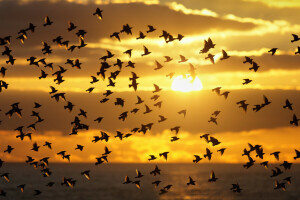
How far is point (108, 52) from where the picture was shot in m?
61.2

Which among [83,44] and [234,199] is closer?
[83,44]

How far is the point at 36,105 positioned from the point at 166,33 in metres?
15.1

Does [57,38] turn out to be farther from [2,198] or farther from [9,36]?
[2,198]

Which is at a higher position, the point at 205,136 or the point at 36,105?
the point at 36,105

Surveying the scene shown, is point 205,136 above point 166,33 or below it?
below

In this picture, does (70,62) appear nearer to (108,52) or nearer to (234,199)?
(108,52)

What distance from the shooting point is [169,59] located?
6016 centimetres

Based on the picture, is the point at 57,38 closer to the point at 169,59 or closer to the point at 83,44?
the point at 83,44

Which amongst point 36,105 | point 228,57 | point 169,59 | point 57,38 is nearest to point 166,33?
point 169,59

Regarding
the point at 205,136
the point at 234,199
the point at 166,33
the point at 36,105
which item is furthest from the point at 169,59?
the point at 234,199

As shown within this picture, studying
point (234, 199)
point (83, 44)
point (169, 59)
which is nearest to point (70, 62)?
point (83, 44)

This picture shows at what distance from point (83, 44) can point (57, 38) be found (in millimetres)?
2737

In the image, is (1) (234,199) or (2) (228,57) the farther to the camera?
(1) (234,199)

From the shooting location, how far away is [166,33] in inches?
2386
